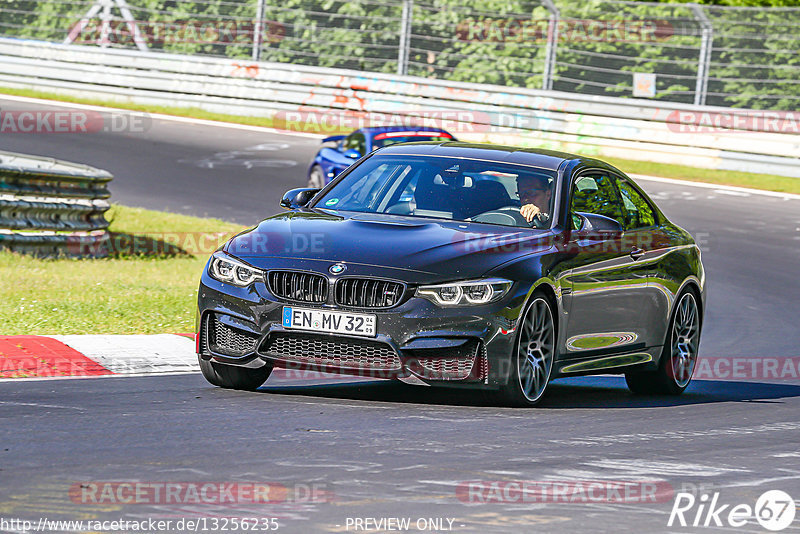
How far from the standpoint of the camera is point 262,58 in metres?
31.0

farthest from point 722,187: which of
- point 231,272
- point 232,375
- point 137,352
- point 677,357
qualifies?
point 231,272

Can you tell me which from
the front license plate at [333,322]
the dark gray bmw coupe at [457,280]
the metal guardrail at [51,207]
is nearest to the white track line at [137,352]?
the dark gray bmw coupe at [457,280]

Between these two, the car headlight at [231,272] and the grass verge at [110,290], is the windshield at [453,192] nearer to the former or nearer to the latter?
the car headlight at [231,272]

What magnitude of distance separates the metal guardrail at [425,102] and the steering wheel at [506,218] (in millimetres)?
17497

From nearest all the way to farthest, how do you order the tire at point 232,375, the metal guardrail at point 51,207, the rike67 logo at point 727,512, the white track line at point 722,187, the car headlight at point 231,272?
the rike67 logo at point 727,512, the car headlight at point 231,272, the tire at point 232,375, the metal guardrail at point 51,207, the white track line at point 722,187

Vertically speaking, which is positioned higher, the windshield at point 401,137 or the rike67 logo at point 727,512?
the rike67 logo at point 727,512

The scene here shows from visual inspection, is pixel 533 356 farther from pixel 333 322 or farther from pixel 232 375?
pixel 232 375

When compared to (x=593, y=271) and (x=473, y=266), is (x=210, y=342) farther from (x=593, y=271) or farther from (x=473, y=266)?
(x=593, y=271)

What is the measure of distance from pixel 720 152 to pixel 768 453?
19592mm

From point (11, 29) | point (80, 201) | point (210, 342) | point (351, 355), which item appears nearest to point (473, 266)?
point (351, 355)

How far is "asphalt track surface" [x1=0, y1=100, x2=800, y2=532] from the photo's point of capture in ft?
19.2

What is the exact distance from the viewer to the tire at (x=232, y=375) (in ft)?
29.5

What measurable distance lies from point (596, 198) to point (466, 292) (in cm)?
205

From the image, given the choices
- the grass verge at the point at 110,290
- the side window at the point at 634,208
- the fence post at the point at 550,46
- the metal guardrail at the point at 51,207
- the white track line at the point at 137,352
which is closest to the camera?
the white track line at the point at 137,352
